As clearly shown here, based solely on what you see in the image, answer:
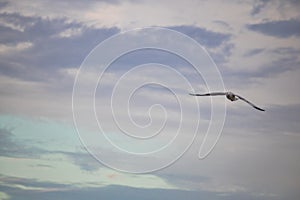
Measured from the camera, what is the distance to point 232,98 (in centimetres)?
7338
